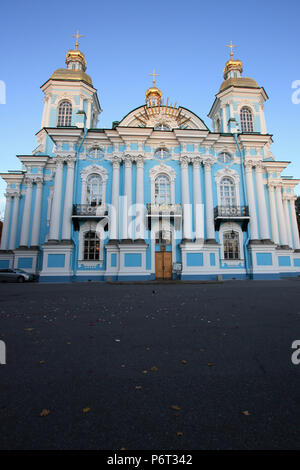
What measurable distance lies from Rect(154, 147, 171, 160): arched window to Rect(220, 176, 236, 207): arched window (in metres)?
5.27

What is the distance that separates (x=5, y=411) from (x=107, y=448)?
1.08 metres

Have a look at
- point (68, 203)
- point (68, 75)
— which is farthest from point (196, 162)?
point (68, 75)

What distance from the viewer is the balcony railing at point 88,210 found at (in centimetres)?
1908

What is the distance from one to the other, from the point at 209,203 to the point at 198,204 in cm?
92

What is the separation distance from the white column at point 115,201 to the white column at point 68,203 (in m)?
3.21

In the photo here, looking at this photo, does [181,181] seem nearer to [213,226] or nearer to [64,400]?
[213,226]

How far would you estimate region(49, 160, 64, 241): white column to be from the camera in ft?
60.7

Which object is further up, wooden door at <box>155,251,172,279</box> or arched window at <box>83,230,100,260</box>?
arched window at <box>83,230,100,260</box>

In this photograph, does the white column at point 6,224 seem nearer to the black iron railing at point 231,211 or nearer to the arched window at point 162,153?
the arched window at point 162,153

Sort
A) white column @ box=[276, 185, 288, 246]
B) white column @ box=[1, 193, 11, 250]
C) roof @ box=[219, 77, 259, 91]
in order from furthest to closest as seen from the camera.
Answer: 1. roof @ box=[219, 77, 259, 91]
2. white column @ box=[1, 193, 11, 250]
3. white column @ box=[276, 185, 288, 246]

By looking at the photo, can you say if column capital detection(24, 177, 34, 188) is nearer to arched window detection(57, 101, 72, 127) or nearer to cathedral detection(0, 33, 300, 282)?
cathedral detection(0, 33, 300, 282)

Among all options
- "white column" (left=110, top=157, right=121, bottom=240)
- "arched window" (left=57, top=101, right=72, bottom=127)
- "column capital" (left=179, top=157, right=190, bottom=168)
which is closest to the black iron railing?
"column capital" (left=179, top=157, right=190, bottom=168)

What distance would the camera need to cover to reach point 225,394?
2455 mm

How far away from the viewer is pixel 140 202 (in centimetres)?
1903
